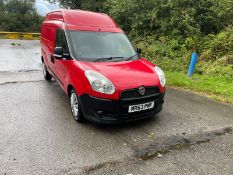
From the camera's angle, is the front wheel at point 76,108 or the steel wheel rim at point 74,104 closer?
the front wheel at point 76,108

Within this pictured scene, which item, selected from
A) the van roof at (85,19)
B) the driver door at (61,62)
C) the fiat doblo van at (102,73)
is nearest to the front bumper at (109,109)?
the fiat doblo van at (102,73)

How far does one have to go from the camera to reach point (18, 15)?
3158 cm

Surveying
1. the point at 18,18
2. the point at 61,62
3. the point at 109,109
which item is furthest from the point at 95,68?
the point at 18,18

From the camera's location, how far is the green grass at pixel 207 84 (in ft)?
24.3

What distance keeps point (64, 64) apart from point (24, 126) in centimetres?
155

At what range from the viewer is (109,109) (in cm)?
472

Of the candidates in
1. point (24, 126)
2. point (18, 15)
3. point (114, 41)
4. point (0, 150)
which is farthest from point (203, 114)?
point (18, 15)

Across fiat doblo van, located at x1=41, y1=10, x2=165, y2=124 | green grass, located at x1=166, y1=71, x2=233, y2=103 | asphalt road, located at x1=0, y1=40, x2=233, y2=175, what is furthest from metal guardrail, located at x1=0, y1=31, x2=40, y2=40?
fiat doblo van, located at x1=41, y1=10, x2=165, y2=124

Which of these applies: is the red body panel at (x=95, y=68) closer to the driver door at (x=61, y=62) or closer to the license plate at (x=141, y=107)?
the driver door at (x=61, y=62)

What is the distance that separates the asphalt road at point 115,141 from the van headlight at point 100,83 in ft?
2.71

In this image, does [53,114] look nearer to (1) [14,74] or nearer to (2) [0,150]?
(2) [0,150]

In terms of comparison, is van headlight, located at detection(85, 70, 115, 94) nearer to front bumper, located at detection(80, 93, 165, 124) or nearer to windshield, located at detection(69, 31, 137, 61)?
front bumper, located at detection(80, 93, 165, 124)

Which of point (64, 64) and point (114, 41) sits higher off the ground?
point (114, 41)

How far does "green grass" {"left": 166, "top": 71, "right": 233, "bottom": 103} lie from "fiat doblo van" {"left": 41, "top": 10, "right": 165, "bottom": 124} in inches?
97.3
